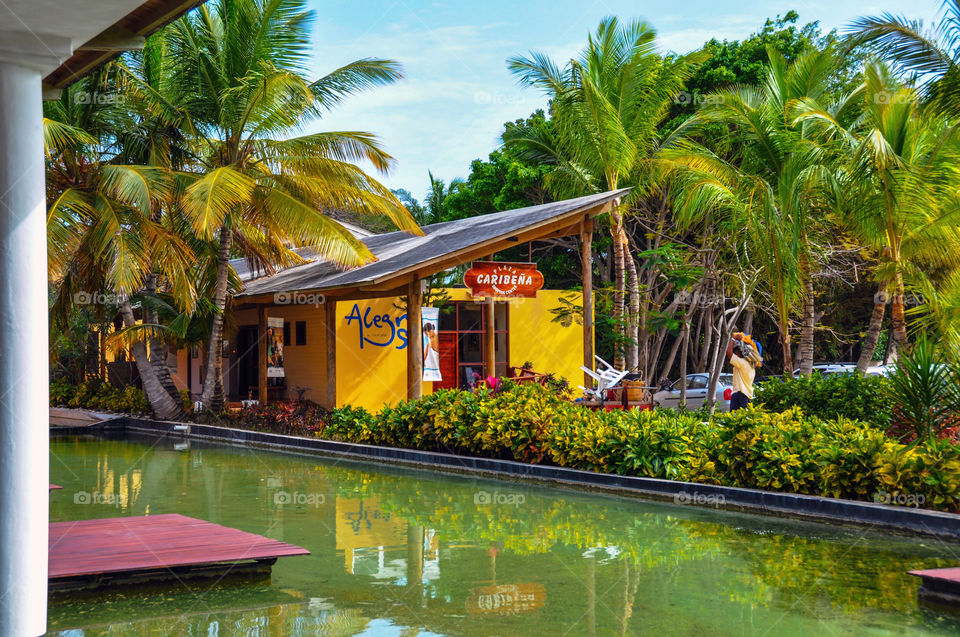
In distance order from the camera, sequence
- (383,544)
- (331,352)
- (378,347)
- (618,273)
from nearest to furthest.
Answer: (383,544)
(331,352)
(618,273)
(378,347)

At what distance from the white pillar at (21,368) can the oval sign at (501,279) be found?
1299 centimetres

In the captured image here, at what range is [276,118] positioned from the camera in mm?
18891

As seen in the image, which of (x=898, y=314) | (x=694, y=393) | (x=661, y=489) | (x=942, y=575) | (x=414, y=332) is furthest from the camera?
(x=694, y=393)

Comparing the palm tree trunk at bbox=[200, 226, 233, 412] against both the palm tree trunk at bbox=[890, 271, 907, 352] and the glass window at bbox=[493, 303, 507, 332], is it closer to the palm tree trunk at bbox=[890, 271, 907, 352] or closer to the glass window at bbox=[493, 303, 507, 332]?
the glass window at bbox=[493, 303, 507, 332]

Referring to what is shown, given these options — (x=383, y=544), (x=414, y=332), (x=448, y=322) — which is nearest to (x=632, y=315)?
(x=448, y=322)

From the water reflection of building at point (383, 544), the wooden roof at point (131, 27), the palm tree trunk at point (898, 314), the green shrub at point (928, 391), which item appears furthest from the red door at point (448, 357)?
the wooden roof at point (131, 27)

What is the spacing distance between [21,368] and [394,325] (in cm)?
1770

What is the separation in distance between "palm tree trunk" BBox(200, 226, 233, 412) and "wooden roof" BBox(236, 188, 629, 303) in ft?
2.87

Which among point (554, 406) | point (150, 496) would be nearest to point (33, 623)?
point (150, 496)

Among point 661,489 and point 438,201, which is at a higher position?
point 438,201

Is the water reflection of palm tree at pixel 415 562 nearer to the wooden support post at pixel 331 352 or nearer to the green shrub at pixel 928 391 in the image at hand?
the green shrub at pixel 928 391

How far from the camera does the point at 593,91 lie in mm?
20172

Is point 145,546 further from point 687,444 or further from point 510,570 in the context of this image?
point 687,444

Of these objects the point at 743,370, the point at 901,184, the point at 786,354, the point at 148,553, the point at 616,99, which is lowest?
the point at 148,553
